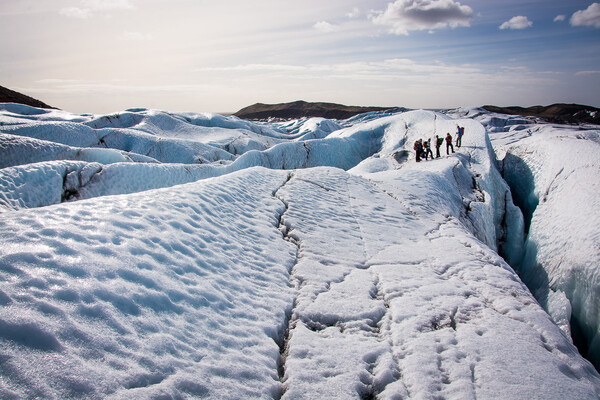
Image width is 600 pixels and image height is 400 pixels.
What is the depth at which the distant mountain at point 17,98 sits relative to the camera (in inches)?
1663

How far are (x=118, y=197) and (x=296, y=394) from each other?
4.41 metres

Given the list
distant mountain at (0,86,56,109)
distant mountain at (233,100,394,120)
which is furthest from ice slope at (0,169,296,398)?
distant mountain at (233,100,394,120)

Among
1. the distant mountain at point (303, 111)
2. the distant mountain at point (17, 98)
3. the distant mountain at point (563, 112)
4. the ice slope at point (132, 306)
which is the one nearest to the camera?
the ice slope at point (132, 306)

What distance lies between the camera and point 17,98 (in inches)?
1719

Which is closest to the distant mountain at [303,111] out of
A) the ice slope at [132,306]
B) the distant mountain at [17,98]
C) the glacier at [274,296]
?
the distant mountain at [17,98]

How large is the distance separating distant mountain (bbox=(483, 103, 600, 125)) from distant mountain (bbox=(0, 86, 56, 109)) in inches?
3707

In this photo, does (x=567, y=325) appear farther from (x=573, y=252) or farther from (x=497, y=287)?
(x=497, y=287)

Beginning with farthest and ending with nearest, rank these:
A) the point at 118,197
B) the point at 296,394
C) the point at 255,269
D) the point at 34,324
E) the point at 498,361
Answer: the point at 118,197, the point at 255,269, the point at 498,361, the point at 296,394, the point at 34,324

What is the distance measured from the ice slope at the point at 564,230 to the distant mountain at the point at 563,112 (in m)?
66.1

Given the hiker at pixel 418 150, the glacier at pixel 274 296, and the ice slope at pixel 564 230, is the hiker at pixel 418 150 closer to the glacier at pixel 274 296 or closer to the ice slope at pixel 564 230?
the ice slope at pixel 564 230

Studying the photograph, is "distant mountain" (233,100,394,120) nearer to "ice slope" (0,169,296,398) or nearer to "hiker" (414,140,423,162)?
"hiker" (414,140,423,162)

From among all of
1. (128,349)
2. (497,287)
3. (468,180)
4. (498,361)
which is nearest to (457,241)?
(497,287)

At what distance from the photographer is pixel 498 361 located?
343 centimetres

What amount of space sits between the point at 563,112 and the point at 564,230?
86237 mm
